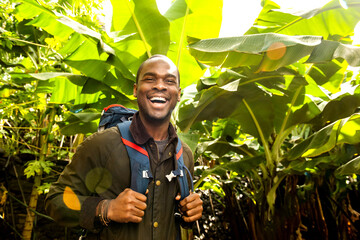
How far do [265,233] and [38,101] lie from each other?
2.97m

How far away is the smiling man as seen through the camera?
1152 millimetres

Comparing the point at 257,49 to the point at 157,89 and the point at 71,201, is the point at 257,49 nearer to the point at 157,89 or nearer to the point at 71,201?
the point at 157,89

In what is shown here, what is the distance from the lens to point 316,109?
2.94 metres

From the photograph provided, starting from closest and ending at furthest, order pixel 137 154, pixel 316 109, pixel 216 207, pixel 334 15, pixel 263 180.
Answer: pixel 137 154 → pixel 334 15 → pixel 316 109 → pixel 263 180 → pixel 216 207

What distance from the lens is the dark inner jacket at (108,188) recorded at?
1180 mm

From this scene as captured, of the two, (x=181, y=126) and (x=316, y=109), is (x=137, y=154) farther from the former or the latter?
(x=316, y=109)

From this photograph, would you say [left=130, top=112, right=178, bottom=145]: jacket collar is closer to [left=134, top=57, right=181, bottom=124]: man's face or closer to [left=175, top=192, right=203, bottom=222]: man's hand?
[left=134, top=57, right=181, bottom=124]: man's face

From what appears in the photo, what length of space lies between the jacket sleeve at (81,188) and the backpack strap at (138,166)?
0.38 feet

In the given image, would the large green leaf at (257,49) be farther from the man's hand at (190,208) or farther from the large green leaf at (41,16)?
the large green leaf at (41,16)

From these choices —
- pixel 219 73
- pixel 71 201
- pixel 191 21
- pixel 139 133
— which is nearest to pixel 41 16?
pixel 191 21

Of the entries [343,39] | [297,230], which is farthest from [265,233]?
[343,39]

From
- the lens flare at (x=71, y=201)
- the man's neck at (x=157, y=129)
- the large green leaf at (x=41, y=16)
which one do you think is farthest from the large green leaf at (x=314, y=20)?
the lens flare at (x=71, y=201)

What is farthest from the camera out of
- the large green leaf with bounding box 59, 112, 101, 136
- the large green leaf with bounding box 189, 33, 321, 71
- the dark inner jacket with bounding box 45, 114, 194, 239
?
the large green leaf with bounding box 59, 112, 101, 136

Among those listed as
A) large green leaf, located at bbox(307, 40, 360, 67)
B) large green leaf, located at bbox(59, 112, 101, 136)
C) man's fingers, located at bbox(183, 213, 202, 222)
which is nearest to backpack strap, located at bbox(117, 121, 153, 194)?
man's fingers, located at bbox(183, 213, 202, 222)
